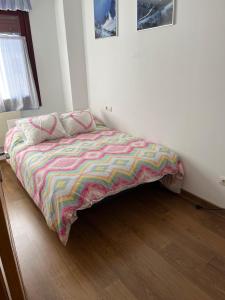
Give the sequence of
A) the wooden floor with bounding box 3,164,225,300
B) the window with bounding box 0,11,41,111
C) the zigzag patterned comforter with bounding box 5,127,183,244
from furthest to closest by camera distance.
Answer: the window with bounding box 0,11,41,111 → the zigzag patterned comforter with bounding box 5,127,183,244 → the wooden floor with bounding box 3,164,225,300

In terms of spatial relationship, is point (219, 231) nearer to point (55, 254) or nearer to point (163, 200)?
point (163, 200)

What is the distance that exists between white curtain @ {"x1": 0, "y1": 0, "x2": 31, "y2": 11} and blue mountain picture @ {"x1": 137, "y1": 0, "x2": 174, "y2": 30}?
1.65 meters

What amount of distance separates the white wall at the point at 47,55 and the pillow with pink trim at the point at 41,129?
944 mm

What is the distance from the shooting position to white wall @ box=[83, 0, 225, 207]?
74.2 inches

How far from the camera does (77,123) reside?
296cm

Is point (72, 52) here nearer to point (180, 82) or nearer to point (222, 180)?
point (180, 82)

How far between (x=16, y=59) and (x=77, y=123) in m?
1.33

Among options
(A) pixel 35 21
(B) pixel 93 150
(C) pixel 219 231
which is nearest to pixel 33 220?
(B) pixel 93 150

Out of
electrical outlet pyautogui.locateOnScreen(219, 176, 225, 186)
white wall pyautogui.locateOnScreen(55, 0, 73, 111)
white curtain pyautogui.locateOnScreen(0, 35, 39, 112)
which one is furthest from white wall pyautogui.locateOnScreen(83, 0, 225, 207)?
white curtain pyautogui.locateOnScreen(0, 35, 39, 112)

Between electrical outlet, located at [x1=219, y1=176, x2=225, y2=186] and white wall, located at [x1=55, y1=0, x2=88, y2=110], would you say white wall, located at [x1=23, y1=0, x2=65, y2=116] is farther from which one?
electrical outlet, located at [x1=219, y1=176, x2=225, y2=186]

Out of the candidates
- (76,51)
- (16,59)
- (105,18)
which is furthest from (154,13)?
(16,59)

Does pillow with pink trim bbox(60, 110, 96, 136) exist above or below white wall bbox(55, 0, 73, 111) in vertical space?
Answer: below

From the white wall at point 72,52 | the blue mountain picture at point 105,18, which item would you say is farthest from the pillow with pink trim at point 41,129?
the blue mountain picture at point 105,18

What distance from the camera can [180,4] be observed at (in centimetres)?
199
